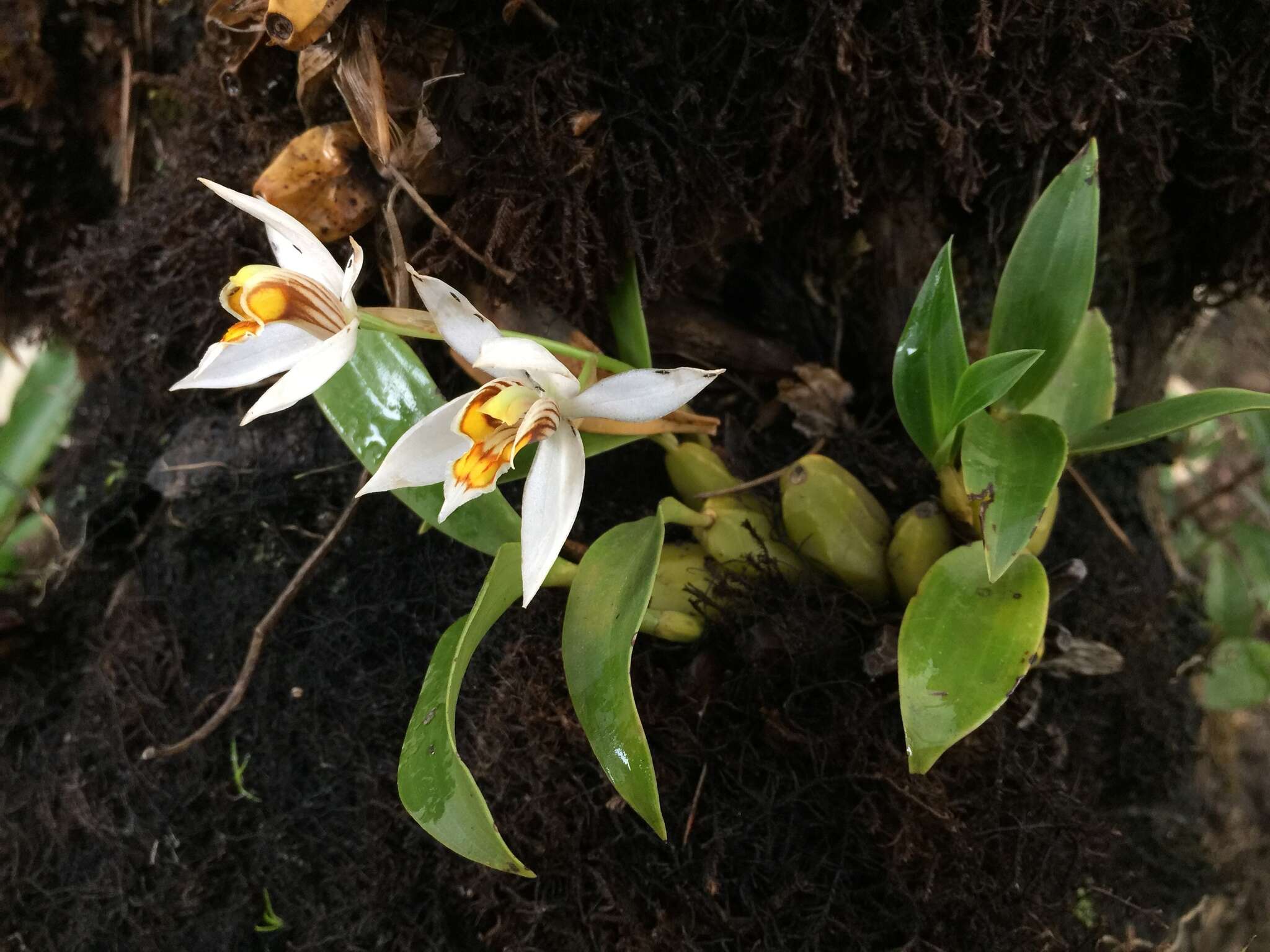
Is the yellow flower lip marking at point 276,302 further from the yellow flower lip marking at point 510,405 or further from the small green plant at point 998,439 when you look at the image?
the small green plant at point 998,439

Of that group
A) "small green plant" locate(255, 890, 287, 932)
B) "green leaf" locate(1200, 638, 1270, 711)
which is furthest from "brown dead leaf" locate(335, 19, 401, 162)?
"green leaf" locate(1200, 638, 1270, 711)

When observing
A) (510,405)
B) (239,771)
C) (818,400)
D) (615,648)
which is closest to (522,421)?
(510,405)

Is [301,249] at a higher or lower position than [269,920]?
higher

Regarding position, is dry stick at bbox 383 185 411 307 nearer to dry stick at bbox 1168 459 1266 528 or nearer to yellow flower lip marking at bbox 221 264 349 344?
yellow flower lip marking at bbox 221 264 349 344

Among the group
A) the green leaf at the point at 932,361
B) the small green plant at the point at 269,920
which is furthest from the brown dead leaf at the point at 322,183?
the small green plant at the point at 269,920

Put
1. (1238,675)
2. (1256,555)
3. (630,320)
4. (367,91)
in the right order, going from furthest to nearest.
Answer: (1256,555), (1238,675), (630,320), (367,91)

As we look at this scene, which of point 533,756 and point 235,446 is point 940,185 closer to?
point 533,756

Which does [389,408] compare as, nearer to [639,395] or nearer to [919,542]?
[639,395]
